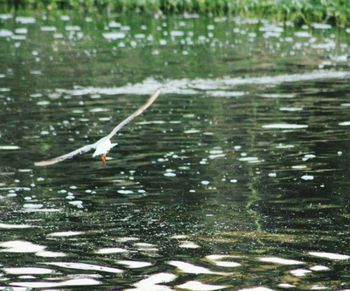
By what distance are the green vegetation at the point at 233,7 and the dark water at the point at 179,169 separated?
21.2 ft

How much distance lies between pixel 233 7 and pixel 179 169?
100 feet

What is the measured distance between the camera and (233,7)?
47594 millimetres

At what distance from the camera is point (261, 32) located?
4141 centimetres

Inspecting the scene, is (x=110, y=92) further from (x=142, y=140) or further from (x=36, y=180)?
(x=36, y=180)

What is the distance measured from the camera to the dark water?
38.7 ft

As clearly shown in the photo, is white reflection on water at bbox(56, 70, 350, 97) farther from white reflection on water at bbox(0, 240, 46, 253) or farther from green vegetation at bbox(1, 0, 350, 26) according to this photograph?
white reflection on water at bbox(0, 240, 46, 253)

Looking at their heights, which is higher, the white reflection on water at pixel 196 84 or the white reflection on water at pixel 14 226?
the white reflection on water at pixel 14 226

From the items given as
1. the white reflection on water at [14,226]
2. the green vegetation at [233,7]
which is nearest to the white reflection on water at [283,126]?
the white reflection on water at [14,226]

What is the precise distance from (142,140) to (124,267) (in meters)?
9.19

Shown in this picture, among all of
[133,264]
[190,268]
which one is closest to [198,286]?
[190,268]

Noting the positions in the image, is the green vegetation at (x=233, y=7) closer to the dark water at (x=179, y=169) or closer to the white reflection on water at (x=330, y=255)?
the dark water at (x=179, y=169)

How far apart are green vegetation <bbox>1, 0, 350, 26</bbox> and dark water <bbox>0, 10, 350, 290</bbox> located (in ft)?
21.2

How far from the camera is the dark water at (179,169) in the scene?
11805mm

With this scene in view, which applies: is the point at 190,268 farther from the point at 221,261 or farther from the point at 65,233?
the point at 65,233
